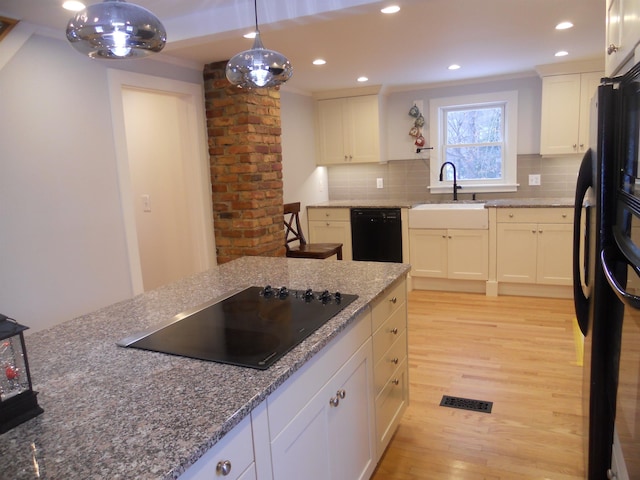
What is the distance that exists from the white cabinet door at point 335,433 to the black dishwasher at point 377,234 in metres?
3.01

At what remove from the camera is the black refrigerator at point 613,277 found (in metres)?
1.01

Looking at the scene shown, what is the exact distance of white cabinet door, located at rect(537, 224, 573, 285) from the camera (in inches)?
163

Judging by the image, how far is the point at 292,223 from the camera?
4891 mm

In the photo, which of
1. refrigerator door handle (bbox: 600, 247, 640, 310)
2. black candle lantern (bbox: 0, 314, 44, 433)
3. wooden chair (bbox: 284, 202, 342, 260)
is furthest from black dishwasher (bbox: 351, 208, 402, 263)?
black candle lantern (bbox: 0, 314, 44, 433)

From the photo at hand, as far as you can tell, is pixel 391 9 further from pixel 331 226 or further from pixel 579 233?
pixel 331 226

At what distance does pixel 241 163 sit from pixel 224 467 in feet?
9.36

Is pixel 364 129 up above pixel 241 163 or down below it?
above

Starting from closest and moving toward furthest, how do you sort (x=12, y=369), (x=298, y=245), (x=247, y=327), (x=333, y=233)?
(x=12, y=369) < (x=247, y=327) < (x=298, y=245) < (x=333, y=233)

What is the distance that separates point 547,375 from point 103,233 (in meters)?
2.90

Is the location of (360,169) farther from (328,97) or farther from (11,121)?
(11,121)

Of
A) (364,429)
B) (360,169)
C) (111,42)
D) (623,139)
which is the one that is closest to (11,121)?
(111,42)

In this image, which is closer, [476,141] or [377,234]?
[377,234]

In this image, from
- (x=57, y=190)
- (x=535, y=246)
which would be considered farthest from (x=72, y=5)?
(x=535, y=246)

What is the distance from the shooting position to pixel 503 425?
2.36 meters
